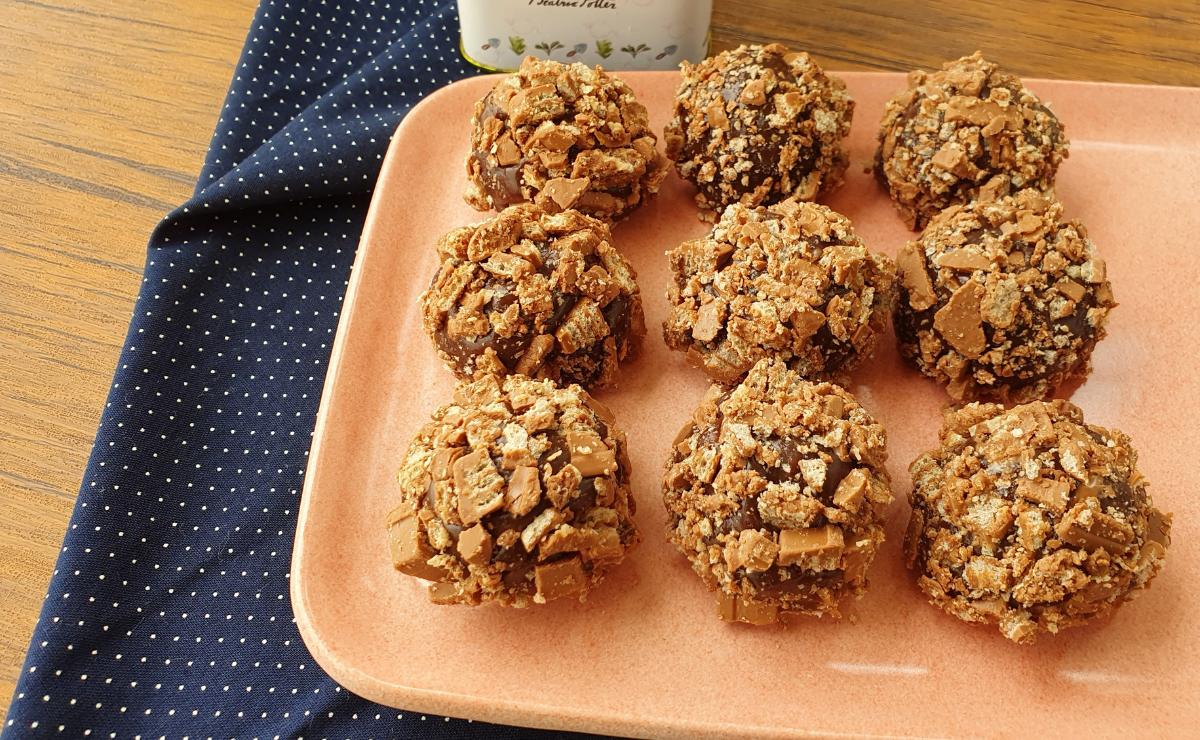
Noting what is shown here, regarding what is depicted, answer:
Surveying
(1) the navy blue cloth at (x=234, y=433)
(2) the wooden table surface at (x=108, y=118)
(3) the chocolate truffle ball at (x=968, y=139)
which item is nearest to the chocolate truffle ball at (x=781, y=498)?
(1) the navy blue cloth at (x=234, y=433)

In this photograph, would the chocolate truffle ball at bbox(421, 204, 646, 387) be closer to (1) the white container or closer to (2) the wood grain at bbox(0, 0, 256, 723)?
(1) the white container

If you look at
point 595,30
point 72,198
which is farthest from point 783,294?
point 72,198

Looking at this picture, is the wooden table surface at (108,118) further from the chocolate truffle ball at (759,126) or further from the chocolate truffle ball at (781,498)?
the chocolate truffle ball at (781,498)

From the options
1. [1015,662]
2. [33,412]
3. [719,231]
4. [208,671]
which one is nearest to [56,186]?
[33,412]

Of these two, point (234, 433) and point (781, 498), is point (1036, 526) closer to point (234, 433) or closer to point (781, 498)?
point (781, 498)

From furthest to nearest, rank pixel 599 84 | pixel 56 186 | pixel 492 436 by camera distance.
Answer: pixel 56 186 → pixel 599 84 → pixel 492 436

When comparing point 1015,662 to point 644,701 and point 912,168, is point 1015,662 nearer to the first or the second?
point 644,701
